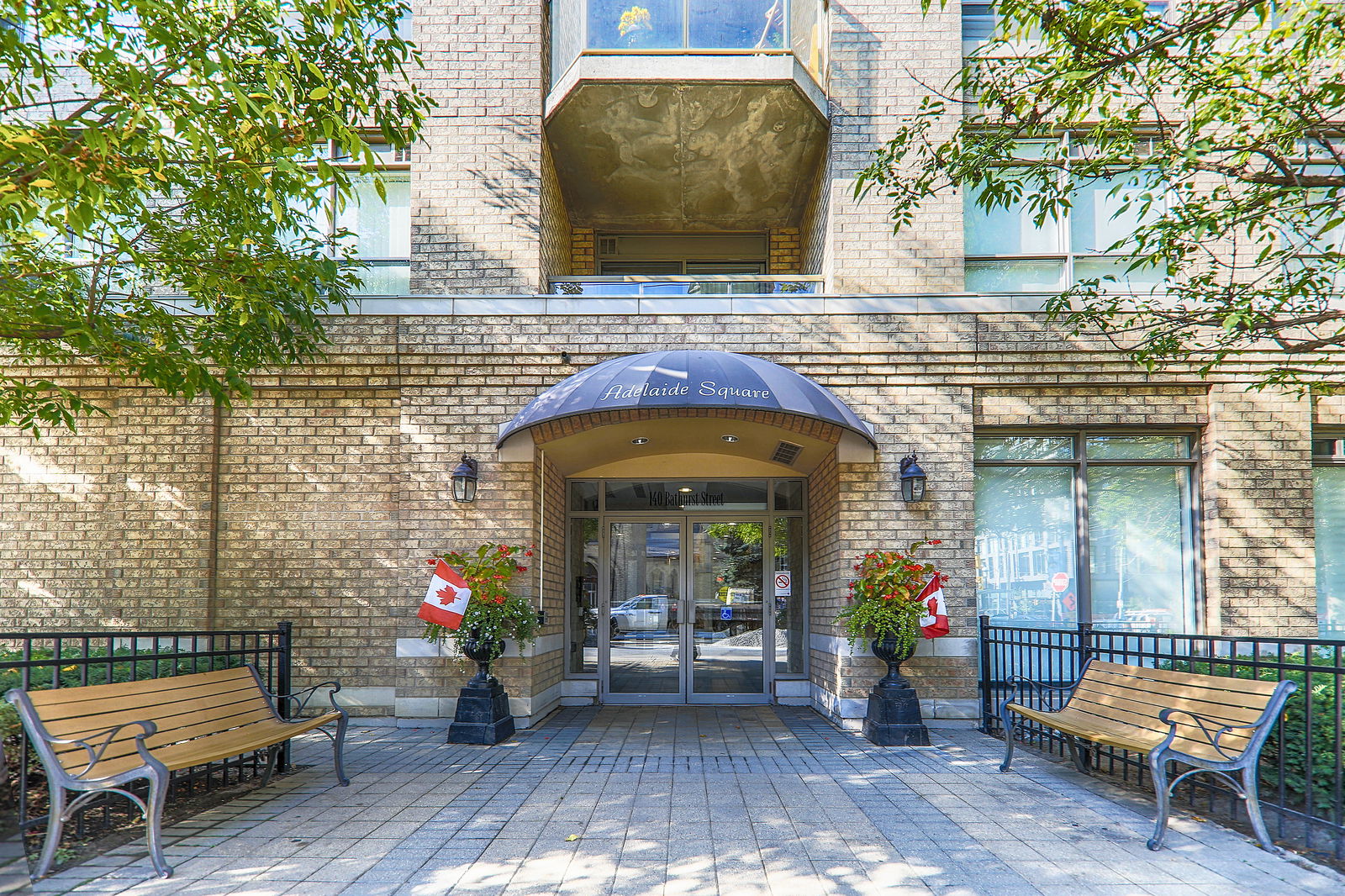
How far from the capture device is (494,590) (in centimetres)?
802

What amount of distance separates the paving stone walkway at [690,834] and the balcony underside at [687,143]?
20.6 feet

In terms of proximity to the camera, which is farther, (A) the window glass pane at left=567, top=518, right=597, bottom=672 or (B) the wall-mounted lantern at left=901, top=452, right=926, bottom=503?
(A) the window glass pane at left=567, top=518, right=597, bottom=672

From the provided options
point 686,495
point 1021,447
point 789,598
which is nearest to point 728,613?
point 789,598

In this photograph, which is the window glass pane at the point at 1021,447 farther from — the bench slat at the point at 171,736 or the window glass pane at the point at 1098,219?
the bench slat at the point at 171,736

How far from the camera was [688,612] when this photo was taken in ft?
35.1

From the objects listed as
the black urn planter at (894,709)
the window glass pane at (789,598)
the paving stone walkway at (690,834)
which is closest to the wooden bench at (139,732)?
the paving stone walkway at (690,834)

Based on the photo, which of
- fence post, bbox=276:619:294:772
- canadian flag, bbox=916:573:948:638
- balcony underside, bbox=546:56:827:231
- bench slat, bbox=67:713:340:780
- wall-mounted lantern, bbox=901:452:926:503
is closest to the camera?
bench slat, bbox=67:713:340:780

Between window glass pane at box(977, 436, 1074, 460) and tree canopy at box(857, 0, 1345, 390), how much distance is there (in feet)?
3.93

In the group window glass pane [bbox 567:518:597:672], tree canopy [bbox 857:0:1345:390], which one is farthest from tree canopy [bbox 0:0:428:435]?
tree canopy [bbox 857:0:1345:390]

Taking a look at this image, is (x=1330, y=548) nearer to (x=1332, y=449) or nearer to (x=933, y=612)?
(x=1332, y=449)

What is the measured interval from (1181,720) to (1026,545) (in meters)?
3.98

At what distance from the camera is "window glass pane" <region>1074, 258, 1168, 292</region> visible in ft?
29.7

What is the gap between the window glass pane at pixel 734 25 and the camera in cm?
883

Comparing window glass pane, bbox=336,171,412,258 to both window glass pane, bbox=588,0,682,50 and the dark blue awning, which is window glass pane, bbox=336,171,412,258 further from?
the dark blue awning
